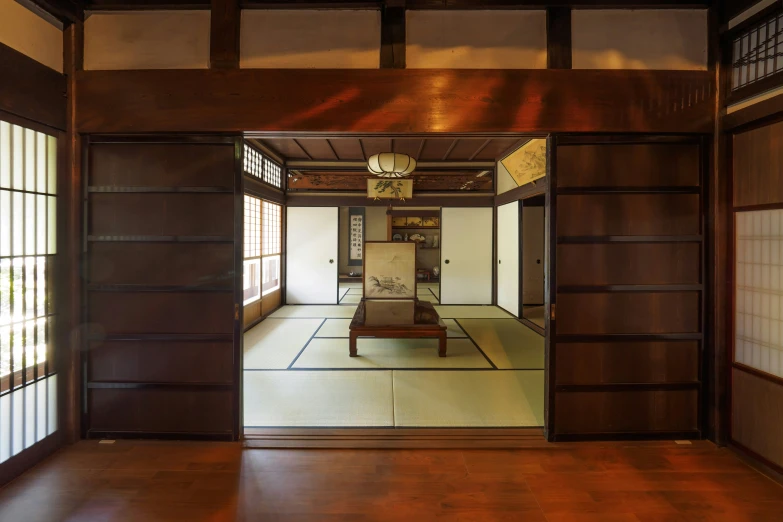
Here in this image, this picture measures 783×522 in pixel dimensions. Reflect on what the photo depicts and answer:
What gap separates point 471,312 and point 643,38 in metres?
4.74

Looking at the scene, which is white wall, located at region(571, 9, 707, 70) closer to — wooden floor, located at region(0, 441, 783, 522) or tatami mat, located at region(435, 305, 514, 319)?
wooden floor, located at region(0, 441, 783, 522)

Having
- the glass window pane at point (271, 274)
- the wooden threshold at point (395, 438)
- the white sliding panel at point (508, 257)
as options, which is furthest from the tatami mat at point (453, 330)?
the glass window pane at point (271, 274)

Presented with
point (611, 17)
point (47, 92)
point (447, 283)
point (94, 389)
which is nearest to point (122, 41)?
point (47, 92)

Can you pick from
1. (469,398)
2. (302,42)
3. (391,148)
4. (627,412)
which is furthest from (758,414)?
(391,148)

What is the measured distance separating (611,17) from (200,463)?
3.72 metres

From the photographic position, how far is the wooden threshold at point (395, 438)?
231 cm

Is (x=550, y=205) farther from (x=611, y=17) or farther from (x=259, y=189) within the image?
(x=259, y=189)

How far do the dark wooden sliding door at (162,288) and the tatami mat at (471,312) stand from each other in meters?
4.26

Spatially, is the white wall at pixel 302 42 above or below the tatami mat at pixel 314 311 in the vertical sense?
above

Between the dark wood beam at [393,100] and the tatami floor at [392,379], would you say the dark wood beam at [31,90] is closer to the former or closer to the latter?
the dark wood beam at [393,100]

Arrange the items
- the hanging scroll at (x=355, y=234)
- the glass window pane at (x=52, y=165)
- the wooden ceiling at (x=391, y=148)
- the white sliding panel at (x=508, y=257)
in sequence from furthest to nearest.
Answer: the hanging scroll at (x=355, y=234) < the white sliding panel at (x=508, y=257) < the wooden ceiling at (x=391, y=148) < the glass window pane at (x=52, y=165)

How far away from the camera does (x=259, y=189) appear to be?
5707 mm

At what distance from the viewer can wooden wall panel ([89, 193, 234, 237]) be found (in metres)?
2.39

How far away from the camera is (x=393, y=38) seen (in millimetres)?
2352
